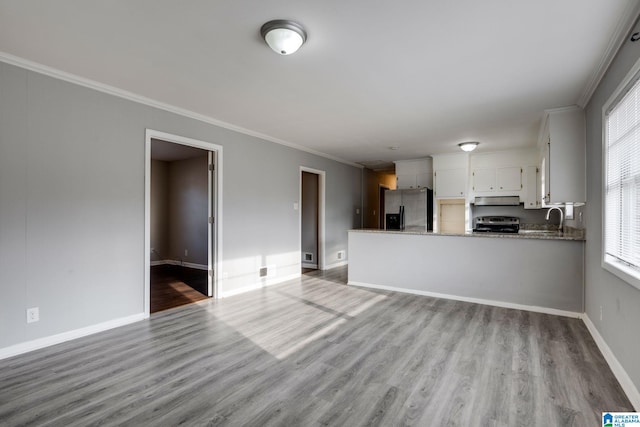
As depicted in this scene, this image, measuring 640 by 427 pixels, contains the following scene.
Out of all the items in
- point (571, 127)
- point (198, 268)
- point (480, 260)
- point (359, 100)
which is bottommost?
point (198, 268)

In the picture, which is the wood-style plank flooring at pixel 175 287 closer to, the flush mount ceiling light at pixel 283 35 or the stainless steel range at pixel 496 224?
the flush mount ceiling light at pixel 283 35

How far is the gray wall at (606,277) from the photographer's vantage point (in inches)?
80.4

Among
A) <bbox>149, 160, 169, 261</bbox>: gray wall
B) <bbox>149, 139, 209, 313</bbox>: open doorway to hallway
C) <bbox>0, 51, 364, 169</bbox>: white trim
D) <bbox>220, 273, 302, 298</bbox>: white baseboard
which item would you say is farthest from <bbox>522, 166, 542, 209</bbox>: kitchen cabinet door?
<bbox>149, 160, 169, 261</bbox>: gray wall

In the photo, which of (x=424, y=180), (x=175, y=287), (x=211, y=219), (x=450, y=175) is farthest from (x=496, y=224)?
(x=175, y=287)

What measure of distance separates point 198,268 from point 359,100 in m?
5.23

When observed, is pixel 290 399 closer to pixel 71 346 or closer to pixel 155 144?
pixel 71 346

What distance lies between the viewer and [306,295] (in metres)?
4.53

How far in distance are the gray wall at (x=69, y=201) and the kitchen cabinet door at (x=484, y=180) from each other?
508 cm

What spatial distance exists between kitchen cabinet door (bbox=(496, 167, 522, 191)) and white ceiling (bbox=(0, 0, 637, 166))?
200 centimetres

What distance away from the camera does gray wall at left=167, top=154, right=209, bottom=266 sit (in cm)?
680

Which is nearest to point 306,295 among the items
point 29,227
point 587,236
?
point 29,227

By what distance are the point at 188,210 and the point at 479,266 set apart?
5962mm

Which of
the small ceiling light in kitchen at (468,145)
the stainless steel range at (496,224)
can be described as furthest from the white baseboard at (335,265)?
the small ceiling light in kitchen at (468,145)

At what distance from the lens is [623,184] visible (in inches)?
89.1
